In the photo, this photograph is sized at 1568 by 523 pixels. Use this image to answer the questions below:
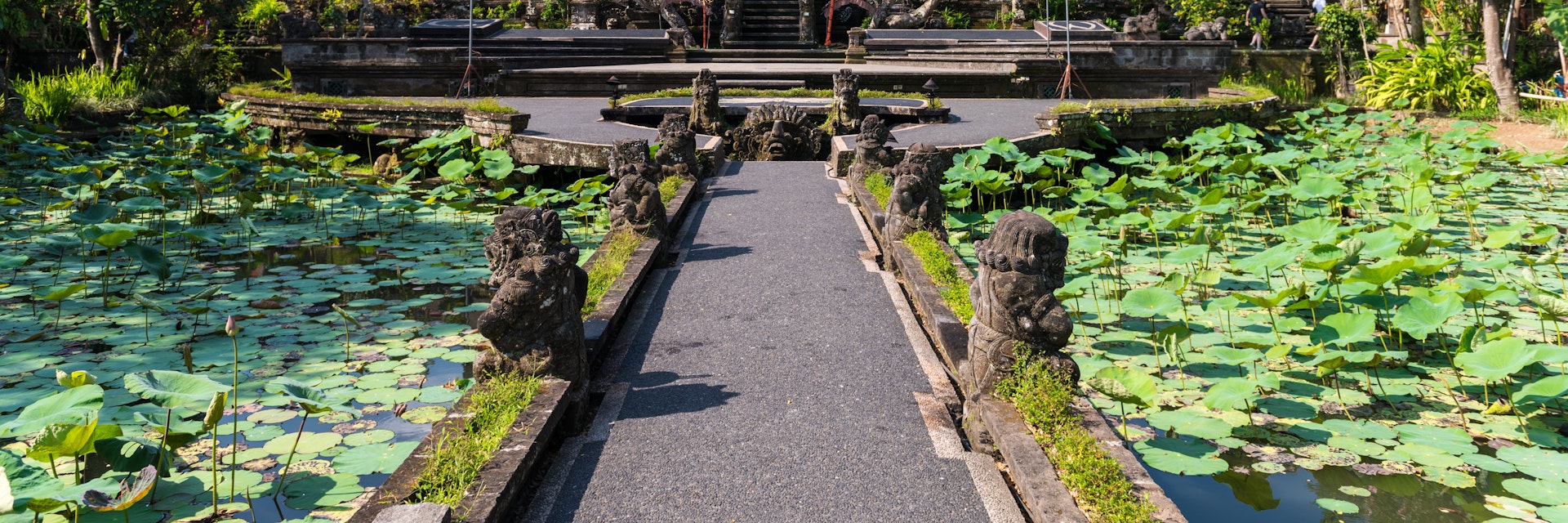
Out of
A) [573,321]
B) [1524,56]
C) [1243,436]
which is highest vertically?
[1524,56]

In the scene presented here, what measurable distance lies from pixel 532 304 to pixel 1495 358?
13.7 ft

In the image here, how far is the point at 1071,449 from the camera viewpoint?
4.33 meters

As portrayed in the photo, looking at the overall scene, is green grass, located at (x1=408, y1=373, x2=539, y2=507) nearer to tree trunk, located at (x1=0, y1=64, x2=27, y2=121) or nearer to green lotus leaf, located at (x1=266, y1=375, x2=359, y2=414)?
green lotus leaf, located at (x1=266, y1=375, x2=359, y2=414)

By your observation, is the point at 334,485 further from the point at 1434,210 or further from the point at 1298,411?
the point at 1434,210

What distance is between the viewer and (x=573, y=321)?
529cm

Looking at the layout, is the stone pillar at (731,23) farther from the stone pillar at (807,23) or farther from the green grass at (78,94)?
the green grass at (78,94)

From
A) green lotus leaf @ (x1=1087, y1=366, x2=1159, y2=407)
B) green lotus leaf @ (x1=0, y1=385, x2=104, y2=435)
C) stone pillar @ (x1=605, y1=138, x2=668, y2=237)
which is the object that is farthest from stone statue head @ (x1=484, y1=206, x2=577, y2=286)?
stone pillar @ (x1=605, y1=138, x2=668, y2=237)

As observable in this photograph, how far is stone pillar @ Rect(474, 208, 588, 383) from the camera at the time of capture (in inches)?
199

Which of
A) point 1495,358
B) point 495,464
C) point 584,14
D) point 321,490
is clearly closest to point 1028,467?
point 495,464

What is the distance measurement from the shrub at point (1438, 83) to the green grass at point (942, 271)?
1430cm

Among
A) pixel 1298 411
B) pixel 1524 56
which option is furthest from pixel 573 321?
pixel 1524 56

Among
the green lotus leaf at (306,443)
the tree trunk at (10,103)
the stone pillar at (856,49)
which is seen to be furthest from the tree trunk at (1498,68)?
the tree trunk at (10,103)

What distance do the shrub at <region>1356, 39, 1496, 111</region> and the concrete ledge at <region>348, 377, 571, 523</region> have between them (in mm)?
18147

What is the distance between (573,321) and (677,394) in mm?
603
